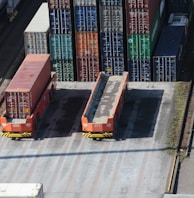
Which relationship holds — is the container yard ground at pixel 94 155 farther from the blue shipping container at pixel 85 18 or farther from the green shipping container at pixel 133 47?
the blue shipping container at pixel 85 18

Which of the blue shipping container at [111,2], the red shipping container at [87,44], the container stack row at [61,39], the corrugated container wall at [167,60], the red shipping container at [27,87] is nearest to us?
the red shipping container at [27,87]

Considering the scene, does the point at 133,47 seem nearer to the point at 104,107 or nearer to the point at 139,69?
the point at 139,69

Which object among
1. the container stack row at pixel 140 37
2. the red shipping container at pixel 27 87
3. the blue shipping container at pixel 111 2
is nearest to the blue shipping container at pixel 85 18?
the blue shipping container at pixel 111 2

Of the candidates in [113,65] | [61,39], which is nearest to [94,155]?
[113,65]

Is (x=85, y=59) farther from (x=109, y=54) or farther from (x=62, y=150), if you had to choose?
(x=62, y=150)

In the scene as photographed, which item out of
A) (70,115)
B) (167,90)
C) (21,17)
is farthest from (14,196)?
(21,17)
